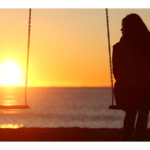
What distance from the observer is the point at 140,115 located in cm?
586

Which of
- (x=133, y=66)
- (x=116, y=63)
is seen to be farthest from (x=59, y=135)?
(x=133, y=66)

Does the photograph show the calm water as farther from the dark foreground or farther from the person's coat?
the person's coat

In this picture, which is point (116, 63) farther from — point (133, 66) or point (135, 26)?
point (135, 26)

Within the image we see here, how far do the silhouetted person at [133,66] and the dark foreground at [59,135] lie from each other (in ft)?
5.81

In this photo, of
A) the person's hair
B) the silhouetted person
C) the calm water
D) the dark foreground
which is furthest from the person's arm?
the calm water

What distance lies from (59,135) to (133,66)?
2768 mm

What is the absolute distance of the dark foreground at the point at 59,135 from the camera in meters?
7.32

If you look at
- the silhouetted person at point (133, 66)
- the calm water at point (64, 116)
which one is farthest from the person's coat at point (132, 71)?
the calm water at point (64, 116)

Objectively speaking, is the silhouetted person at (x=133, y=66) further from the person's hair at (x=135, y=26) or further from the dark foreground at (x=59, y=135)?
the dark foreground at (x=59, y=135)

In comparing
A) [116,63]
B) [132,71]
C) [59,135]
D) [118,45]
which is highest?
[118,45]

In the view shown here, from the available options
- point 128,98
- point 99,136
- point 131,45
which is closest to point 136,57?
point 131,45

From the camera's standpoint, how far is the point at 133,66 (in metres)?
5.66
